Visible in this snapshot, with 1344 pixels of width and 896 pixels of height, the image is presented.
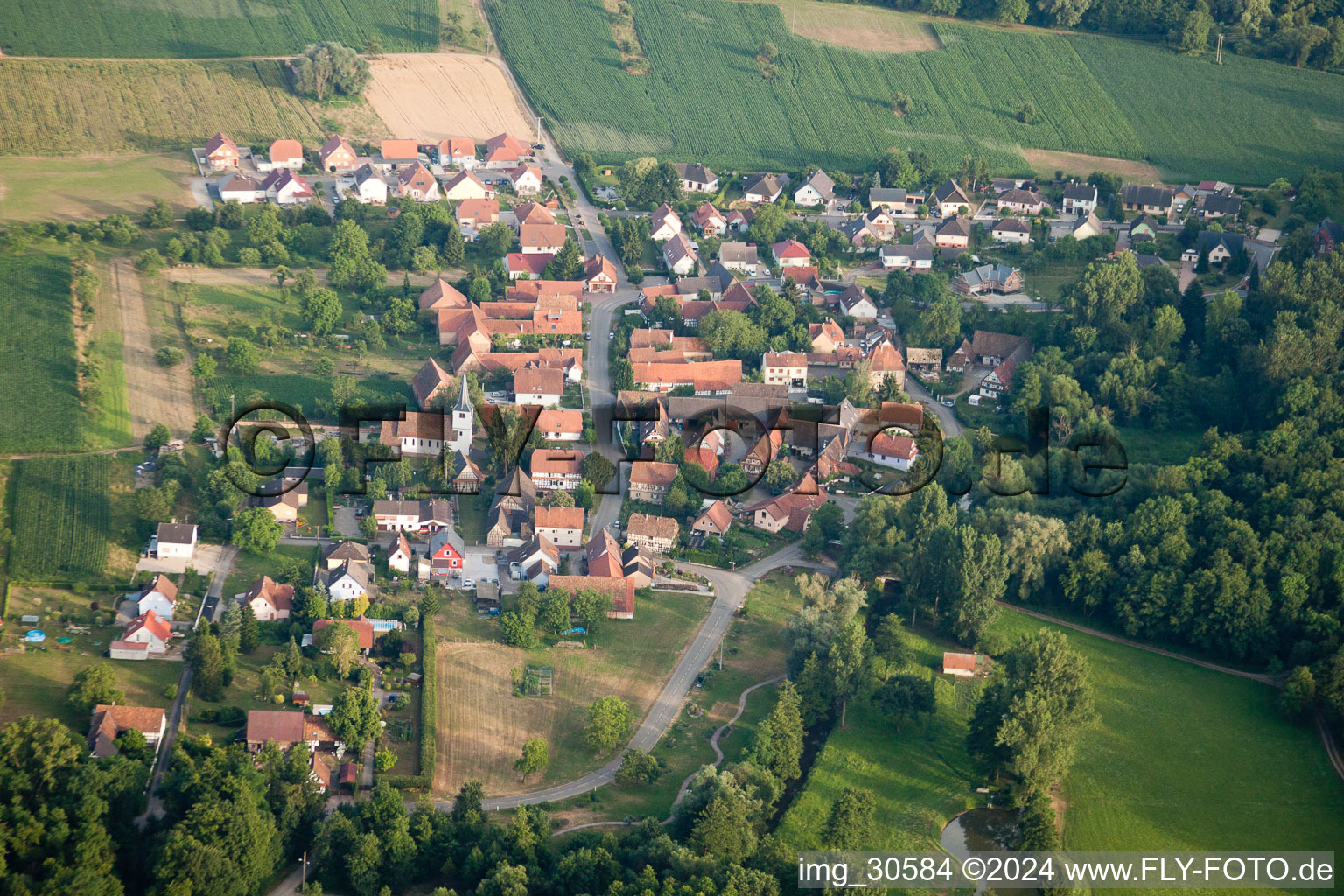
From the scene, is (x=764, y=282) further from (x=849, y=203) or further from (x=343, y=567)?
(x=343, y=567)

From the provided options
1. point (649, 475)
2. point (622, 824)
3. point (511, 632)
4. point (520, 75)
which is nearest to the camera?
point (622, 824)

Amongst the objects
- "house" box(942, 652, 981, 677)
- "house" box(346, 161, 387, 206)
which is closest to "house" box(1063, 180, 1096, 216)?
"house" box(346, 161, 387, 206)

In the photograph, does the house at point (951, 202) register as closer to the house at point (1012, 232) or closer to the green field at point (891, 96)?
the house at point (1012, 232)

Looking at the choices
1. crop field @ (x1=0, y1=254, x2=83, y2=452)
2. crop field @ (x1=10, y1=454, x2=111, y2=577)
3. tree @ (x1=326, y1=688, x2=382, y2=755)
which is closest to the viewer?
tree @ (x1=326, y1=688, x2=382, y2=755)

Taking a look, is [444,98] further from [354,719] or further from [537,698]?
[354,719]

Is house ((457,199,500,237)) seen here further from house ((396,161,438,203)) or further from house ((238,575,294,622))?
house ((238,575,294,622))

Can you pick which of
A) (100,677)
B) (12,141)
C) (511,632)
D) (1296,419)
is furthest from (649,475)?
(12,141)

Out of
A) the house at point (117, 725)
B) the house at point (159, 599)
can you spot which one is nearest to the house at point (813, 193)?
the house at point (159, 599)

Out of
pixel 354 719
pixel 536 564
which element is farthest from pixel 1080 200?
pixel 354 719
